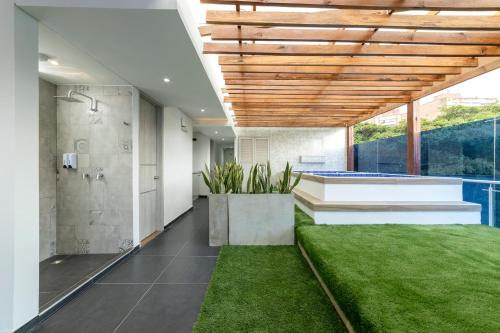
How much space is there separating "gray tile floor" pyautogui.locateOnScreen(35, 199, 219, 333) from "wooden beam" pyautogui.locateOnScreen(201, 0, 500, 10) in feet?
8.91

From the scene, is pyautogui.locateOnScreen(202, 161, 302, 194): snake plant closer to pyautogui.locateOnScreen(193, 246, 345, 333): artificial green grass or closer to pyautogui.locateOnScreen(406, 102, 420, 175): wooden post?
pyautogui.locateOnScreen(193, 246, 345, 333): artificial green grass

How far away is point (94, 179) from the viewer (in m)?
3.30

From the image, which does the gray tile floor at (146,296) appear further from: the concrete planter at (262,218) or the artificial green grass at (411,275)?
the artificial green grass at (411,275)

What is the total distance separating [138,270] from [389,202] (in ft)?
12.0

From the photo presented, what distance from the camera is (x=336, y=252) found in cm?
232

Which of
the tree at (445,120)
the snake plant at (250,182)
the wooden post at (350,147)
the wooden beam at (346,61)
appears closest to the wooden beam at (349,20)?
the wooden beam at (346,61)

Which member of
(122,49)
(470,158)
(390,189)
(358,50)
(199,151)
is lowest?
(390,189)

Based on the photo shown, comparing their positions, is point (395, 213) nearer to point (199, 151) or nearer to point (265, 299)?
point (265, 299)

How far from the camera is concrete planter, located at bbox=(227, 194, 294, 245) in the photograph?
335 cm

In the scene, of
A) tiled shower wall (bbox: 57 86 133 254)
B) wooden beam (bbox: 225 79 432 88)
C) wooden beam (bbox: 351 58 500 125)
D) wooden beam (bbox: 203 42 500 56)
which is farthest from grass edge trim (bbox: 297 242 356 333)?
wooden beam (bbox: 351 58 500 125)

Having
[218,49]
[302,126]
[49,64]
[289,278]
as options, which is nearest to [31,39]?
[49,64]

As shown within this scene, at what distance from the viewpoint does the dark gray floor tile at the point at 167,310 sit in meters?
1.75

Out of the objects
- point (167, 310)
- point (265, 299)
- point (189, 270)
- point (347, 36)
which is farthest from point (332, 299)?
point (347, 36)

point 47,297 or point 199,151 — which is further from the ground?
point 199,151
